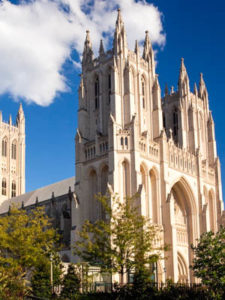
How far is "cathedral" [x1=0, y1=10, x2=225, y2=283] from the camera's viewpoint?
4819 cm

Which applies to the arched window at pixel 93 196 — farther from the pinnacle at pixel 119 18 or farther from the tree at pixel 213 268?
the tree at pixel 213 268

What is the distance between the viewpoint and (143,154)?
49.5 m

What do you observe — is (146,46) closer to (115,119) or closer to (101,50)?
(101,50)

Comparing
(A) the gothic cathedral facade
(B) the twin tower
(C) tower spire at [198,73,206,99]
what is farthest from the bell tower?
(A) the gothic cathedral facade

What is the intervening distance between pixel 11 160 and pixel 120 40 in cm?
5277

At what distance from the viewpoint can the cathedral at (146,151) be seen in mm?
48188

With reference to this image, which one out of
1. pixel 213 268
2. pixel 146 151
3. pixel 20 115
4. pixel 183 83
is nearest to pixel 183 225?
pixel 146 151

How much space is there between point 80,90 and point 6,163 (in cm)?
4713

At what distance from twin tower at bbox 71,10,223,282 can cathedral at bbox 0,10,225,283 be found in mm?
107

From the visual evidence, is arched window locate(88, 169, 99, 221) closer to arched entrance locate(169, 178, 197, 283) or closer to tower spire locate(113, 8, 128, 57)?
arched entrance locate(169, 178, 197, 283)

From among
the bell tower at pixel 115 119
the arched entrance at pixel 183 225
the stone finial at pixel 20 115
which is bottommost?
the arched entrance at pixel 183 225

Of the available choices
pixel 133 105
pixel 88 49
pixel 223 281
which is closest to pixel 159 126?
pixel 133 105

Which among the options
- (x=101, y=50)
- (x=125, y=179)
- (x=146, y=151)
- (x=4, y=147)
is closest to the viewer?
(x=125, y=179)

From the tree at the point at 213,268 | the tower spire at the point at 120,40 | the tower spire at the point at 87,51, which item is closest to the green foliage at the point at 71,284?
the tree at the point at 213,268
